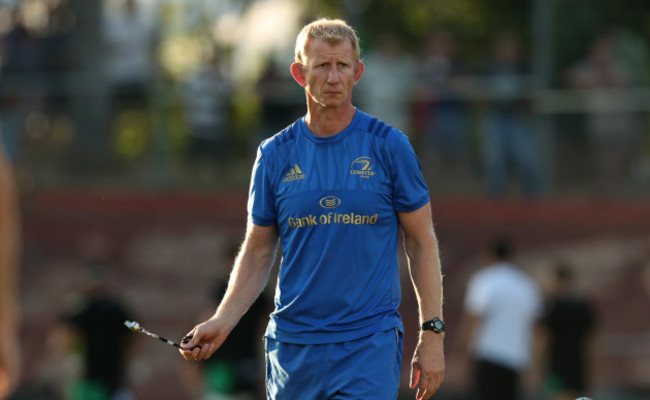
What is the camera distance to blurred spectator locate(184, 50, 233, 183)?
17.8 meters

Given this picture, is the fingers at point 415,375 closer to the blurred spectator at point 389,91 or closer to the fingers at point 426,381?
the fingers at point 426,381

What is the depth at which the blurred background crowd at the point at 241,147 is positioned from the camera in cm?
1644

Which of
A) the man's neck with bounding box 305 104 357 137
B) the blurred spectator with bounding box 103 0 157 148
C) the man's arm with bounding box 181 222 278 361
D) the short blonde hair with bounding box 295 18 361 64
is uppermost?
the blurred spectator with bounding box 103 0 157 148

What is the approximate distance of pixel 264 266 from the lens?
6.13 meters

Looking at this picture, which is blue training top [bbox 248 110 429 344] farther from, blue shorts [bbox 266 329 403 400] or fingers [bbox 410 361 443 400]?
fingers [bbox 410 361 443 400]

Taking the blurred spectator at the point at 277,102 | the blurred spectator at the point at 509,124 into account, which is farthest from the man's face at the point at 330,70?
the blurred spectator at the point at 277,102

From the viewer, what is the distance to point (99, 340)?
43.8 ft

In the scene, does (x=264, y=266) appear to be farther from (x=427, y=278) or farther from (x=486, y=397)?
(x=486, y=397)

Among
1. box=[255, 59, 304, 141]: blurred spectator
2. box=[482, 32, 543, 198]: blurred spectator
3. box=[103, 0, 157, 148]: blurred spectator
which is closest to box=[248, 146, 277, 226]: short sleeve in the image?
box=[482, 32, 543, 198]: blurred spectator

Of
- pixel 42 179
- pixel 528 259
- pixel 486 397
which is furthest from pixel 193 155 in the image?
pixel 486 397

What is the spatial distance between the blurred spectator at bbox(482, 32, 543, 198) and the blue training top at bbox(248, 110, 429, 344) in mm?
10580

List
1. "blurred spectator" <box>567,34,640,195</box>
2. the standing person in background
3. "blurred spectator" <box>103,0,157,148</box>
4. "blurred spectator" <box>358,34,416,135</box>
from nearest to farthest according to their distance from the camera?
the standing person in background
"blurred spectator" <box>567,34,640,195</box>
"blurred spectator" <box>358,34,416,135</box>
"blurred spectator" <box>103,0,157,148</box>

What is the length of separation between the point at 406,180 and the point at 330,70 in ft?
1.99

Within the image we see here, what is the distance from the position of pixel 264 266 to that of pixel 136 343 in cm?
770
